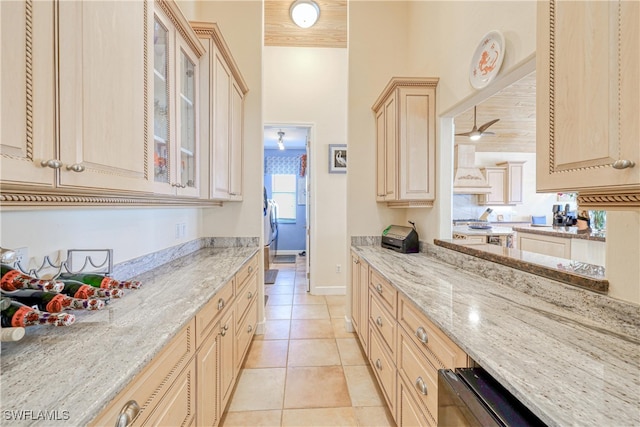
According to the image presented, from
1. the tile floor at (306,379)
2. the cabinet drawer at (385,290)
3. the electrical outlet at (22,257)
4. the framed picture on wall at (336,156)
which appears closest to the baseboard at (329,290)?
the tile floor at (306,379)

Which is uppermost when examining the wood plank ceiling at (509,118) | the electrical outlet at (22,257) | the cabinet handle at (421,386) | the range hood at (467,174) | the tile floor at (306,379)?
the wood plank ceiling at (509,118)

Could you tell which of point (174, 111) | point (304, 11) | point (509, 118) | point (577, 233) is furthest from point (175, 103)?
point (509, 118)

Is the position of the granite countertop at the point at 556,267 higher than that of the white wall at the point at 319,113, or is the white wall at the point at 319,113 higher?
the white wall at the point at 319,113

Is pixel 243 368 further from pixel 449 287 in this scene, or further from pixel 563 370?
pixel 563 370

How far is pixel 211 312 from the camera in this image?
53.7 inches

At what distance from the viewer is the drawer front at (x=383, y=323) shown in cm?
161

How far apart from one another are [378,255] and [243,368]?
1.43 m

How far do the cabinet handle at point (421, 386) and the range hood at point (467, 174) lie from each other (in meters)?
4.69

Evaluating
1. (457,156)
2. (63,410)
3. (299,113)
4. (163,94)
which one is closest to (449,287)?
(63,410)

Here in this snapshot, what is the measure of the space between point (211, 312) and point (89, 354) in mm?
612

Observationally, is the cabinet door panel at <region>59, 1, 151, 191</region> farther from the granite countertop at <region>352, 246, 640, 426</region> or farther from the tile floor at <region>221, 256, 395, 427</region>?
the tile floor at <region>221, 256, 395, 427</region>

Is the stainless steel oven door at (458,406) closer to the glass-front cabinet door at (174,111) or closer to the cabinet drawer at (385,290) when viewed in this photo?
the cabinet drawer at (385,290)

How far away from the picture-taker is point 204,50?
1855mm

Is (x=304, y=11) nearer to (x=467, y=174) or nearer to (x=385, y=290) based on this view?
(x=385, y=290)
